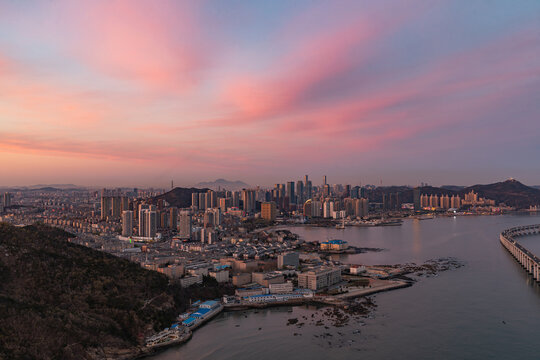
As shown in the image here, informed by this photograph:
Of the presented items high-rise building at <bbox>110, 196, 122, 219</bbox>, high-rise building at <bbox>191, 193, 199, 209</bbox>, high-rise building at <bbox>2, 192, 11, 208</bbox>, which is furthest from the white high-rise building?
high-rise building at <bbox>2, 192, 11, 208</bbox>

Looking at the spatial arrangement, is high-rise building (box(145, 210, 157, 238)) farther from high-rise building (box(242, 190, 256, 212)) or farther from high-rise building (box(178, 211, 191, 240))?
high-rise building (box(242, 190, 256, 212))

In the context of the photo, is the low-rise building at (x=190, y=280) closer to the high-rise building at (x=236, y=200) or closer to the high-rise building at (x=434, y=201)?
the high-rise building at (x=236, y=200)

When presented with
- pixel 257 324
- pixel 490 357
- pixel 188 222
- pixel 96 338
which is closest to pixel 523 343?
pixel 490 357

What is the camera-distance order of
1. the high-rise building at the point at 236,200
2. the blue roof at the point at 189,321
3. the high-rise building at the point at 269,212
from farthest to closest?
the high-rise building at the point at 236,200 → the high-rise building at the point at 269,212 → the blue roof at the point at 189,321

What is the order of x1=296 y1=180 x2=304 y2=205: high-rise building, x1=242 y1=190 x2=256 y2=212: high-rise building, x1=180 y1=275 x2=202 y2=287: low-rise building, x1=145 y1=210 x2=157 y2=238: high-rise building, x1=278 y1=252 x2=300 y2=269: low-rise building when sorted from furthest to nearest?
x1=296 y1=180 x2=304 y2=205: high-rise building < x1=242 y1=190 x2=256 y2=212: high-rise building < x1=145 y1=210 x2=157 y2=238: high-rise building < x1=278 y1=252 x2=300 y2=269: low-rise building < x1=180 y1=275 x2=202 y2=287: low-rise building

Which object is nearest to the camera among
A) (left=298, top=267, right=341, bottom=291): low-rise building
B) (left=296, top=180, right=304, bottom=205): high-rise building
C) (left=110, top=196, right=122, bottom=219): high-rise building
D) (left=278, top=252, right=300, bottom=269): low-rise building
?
(left=298, top=267, right=341, bottom=291): low-rise building

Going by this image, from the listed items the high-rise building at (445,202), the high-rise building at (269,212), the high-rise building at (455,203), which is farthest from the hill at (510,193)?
the high-rise building at (269,212)

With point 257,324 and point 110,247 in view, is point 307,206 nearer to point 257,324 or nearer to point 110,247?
point 110,247
